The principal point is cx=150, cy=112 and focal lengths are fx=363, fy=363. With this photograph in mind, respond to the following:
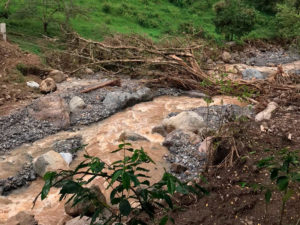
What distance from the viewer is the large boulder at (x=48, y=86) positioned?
9.04 m

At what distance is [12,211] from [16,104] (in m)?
3.78

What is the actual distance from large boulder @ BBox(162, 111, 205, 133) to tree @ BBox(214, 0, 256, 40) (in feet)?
25.9

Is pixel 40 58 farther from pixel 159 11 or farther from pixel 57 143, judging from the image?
pixel 159 11

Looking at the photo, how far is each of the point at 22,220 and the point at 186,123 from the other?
3617 mm

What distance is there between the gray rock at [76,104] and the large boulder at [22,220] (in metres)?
3.82

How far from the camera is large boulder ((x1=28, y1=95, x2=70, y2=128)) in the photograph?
7547mm

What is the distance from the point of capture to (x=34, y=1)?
12.6m

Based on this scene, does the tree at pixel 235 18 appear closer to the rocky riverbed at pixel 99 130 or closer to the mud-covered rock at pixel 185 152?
the rocky riverbed at pixel 99 130

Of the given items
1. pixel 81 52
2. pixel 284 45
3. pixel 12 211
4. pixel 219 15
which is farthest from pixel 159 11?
pixel 12 211

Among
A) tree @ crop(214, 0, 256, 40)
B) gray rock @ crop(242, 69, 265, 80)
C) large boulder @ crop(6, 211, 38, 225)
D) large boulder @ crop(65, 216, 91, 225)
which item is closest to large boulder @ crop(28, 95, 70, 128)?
large boulder @ crop(6, 211, 38, 225)

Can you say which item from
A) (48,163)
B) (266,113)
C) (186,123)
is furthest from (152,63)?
(48,163)

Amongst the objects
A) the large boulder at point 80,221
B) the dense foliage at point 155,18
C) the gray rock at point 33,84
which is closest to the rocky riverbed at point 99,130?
the large boulder at point 80,221

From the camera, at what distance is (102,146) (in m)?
6.76

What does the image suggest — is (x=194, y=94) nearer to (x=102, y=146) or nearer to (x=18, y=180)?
(x=102, y=146)
